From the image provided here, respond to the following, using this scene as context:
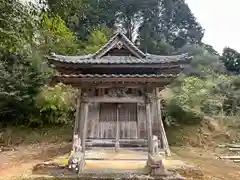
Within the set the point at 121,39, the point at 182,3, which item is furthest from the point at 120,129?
the point at 182,3

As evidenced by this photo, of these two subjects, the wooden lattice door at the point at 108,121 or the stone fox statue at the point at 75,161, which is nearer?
the stone fox statue at the point at 75,161

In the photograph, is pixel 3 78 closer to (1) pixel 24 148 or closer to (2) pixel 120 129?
(1) pixel 24 148

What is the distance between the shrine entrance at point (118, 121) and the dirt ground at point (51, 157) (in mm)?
2314

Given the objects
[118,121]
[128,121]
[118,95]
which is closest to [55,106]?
[118,121]

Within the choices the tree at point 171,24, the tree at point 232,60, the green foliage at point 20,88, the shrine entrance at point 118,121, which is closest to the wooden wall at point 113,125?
the shrine entrance at point 118,121

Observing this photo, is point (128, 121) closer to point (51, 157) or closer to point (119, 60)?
point (119, 60)

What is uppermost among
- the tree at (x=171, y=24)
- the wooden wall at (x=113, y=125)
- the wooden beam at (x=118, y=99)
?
the tree at (x=171, y=24)

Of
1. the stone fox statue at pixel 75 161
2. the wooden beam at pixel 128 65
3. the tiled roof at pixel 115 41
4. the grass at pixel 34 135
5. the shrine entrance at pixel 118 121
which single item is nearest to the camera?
the stone fox statue at pixel 75 161

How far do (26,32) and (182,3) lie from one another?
41.4 m

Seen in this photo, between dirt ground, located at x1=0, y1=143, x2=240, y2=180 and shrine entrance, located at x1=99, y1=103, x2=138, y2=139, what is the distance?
2.31m

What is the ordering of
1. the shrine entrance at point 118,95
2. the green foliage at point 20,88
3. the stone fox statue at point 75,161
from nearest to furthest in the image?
the stone fox statue at point 75,161 < the shrine entrance at point 118,95 < the green foliage at point 20,88

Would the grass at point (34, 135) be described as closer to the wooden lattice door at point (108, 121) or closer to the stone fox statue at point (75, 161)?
the wooden lattice door at point (108, 121)

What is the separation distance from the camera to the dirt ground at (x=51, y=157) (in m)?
10.3

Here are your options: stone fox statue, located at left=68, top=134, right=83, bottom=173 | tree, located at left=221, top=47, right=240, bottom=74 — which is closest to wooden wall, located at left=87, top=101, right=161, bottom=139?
stone fox statue, located at left=68, top=134, right=83, bottom=173
